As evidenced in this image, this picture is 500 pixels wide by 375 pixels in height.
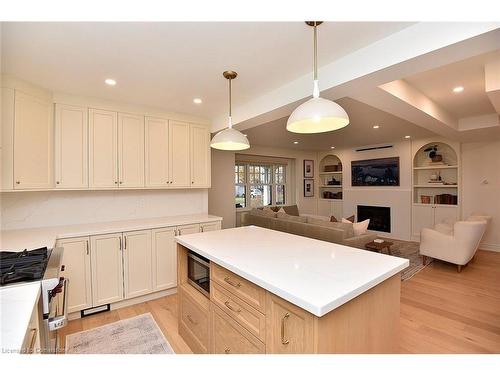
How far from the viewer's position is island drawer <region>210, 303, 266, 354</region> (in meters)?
1.28

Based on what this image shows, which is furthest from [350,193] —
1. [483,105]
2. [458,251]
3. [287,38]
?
[287,38]

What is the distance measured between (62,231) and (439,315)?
3.95 meters

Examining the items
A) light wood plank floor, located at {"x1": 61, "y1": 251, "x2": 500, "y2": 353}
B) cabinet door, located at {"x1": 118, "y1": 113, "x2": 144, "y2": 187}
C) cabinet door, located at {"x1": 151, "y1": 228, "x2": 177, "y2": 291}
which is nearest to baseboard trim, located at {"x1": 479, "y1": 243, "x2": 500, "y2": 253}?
light wood plank floor, located at {"x1": 61, "y1": 251, "x2": 500, "y2": 353}

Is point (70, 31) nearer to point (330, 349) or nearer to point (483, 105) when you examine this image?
point (330, 349)

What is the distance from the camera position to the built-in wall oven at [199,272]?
1.83 m

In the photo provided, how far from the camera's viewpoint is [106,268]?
255 centimetres

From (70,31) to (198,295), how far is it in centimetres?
200

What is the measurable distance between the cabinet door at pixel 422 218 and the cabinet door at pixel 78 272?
623cm

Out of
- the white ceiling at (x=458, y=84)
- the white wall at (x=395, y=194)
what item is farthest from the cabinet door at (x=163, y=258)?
the white wall at (x=395, y=194)

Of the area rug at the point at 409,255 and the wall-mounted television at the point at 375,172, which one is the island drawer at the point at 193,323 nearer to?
the area rug at the point at 409,255

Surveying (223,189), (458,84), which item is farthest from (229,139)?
(223,189)

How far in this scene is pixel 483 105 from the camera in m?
Result: 3.20

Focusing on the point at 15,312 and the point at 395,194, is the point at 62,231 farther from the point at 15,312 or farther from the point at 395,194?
the point at 395,194

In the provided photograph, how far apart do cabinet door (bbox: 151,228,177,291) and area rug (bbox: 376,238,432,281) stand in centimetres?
318
